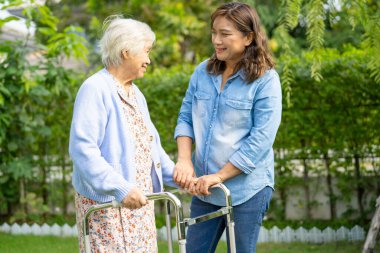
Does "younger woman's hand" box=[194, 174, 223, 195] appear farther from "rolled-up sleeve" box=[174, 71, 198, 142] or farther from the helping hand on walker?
"rolled-up sleeve" box=[174, 71, 198, 142]

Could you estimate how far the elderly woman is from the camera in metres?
2.80

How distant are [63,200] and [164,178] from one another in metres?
4.65

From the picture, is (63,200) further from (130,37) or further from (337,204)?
(130,37)

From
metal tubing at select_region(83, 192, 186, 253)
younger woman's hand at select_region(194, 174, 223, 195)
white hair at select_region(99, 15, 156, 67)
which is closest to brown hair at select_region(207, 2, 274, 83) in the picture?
white hair at select_region(99, 15, 156, 67)

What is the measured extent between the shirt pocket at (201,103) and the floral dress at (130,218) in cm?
24

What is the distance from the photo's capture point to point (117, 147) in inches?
115

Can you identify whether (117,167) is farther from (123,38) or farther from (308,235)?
(308,235)

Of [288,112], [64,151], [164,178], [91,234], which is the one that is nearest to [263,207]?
[164,178]

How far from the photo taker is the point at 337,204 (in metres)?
6.84

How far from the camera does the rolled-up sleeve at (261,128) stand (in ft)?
9.74

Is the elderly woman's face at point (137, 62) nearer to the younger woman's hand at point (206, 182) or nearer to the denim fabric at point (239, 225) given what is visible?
the younger woman's hand at point (206, 182)

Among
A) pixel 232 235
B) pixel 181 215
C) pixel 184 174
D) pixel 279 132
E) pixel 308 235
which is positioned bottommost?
pixel 308 235

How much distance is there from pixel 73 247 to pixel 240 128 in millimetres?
3829

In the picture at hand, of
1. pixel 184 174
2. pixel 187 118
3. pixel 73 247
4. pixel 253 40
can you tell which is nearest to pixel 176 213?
pixel 184 174
